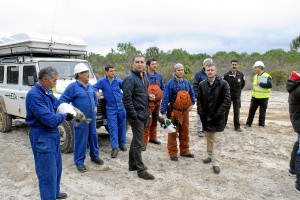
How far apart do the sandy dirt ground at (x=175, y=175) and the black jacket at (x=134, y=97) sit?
1.09 meters

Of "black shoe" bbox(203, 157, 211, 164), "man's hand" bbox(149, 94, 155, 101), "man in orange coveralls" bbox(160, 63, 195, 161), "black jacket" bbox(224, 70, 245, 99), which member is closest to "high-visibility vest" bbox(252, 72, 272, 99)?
"black jacket" bbox(224, 70, 245, 99)

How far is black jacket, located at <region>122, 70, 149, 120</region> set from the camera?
4.70 meters

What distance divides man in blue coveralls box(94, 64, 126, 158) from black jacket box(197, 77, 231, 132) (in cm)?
185

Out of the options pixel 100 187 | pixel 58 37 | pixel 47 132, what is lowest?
pixel 100 187

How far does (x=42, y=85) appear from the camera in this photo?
3566 millimetres

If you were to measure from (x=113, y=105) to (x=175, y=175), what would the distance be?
192cm

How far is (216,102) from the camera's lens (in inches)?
205

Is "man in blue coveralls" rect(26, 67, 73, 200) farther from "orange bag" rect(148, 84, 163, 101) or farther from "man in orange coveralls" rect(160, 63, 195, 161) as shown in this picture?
"orange bag" rect(148, 84, 163, 101)

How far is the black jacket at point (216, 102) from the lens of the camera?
515cm

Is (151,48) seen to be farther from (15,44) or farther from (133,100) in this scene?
(133,100)

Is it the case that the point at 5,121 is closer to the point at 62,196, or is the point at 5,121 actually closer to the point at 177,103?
the point at 62,196

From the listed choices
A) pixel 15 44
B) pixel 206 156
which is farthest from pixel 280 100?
pixel 15 44

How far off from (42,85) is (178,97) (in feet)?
8.83

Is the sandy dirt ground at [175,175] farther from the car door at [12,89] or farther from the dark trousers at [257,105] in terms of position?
the dark trousers at [257,105]
